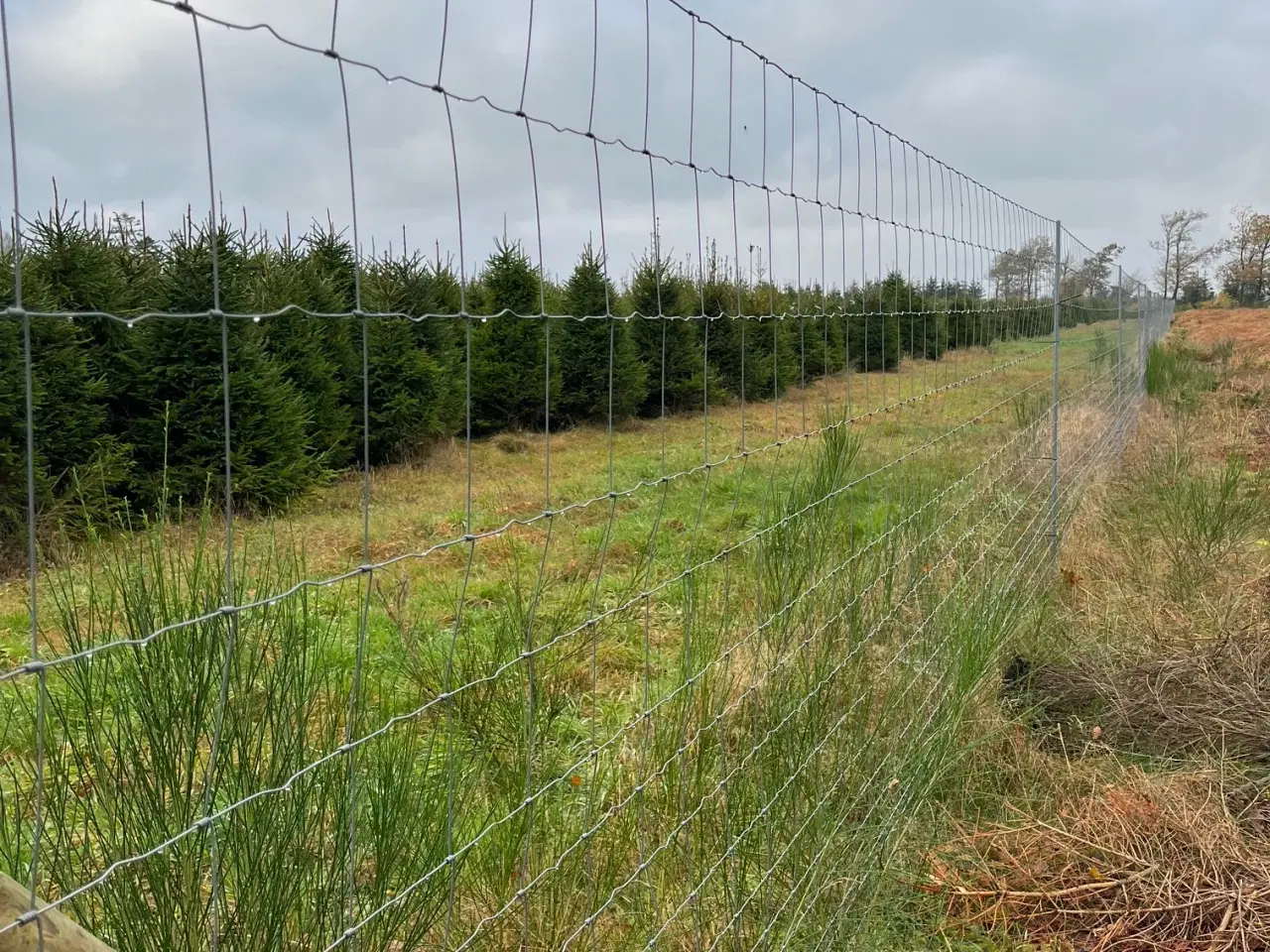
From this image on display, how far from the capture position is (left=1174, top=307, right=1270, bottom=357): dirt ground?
22.5 meters

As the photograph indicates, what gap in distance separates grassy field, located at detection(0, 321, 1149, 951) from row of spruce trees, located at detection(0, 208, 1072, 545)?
0.85 feet

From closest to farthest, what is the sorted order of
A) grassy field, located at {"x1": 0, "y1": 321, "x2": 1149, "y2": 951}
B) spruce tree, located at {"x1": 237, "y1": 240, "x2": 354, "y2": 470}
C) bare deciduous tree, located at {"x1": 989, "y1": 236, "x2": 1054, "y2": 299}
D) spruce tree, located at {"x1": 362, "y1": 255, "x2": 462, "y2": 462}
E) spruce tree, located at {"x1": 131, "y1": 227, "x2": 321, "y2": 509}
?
grassy field, located at {"x1": 0, "y1": 321, "x2": 1149, "y2": 951}, spruce tree, located at {"x1": 131, "y1": 227, "x2": 321, "y2": 509}, bare deciduous tree, located at {"x1": 989, "y1": 236, "x2": 1054, "y2": 299}, spruce tree, located at {"x1": 237, "y1": 240, "x2": 354, "y2": 470}, spruce tree, located at {"x1": 362, "y1": 255, "x2": 462, "y2": 462}

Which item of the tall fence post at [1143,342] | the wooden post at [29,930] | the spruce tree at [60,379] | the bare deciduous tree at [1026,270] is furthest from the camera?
the tall fence post at [1143,342]

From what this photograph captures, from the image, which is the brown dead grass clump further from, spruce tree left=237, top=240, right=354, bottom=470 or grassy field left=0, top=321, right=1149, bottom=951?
spruce tree left=237, top=240, right=354, bottom=470

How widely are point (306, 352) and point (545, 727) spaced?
202 inches

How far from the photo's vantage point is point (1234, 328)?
102ft

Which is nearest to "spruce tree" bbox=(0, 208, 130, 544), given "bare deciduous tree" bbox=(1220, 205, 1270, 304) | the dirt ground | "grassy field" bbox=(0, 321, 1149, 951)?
"grassy field" bbox=(0, 321, 1149, 951)

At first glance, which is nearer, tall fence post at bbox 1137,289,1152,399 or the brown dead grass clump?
the brown dead grass clump

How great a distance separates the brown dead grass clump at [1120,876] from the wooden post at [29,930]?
2.10 m

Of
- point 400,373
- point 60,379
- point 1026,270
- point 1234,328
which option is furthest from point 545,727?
point 1234,328

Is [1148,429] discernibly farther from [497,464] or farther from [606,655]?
[606,655]

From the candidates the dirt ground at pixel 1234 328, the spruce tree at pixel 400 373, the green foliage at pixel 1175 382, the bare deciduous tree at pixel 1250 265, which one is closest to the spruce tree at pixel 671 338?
the spruce tree at pixel 400 373

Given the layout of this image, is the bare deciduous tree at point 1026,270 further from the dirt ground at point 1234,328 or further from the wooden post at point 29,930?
the dirt ground at point 1234,328

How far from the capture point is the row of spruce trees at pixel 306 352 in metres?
2.98
